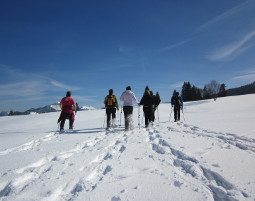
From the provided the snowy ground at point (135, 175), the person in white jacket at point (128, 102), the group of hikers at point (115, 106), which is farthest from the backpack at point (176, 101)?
the snowy ground at point (135, 175)

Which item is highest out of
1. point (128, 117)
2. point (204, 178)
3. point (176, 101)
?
point (176, 101)

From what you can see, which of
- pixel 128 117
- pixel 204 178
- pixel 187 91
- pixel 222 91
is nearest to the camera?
pixel 204 178

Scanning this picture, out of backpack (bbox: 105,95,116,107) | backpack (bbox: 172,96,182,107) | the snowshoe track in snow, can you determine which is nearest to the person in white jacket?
backpack (bbox: 105,95,116,107)

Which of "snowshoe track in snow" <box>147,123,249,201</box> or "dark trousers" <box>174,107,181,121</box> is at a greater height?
"dark trousers" <box>174,107,181,121</box>

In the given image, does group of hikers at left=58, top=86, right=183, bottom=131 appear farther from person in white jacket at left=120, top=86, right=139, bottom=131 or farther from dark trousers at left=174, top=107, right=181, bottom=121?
dark trousers at left=174, top=107, right=181, bottom=121

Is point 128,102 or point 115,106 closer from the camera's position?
point 128,102

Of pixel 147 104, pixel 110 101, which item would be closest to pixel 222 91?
pixel 147 104

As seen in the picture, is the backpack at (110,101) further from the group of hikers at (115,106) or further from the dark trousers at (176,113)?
the dark trousers at (176,113)

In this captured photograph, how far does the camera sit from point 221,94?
8088 cm

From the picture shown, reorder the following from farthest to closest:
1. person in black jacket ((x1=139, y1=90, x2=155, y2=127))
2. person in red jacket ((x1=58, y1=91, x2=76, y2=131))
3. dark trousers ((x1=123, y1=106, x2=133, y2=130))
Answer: person in black jacket ((x1=139, y1=90, x2=155, y2=127)) < person in red jacket ((x1=58, y1=91, x2=76, y2=131)) < dark trousers ((x1=123, y1=106, x2=133, y2=130))

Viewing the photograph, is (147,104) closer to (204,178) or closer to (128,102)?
(128,102)

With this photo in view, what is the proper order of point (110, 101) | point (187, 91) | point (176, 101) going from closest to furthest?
point (110, 101) < point (176, 101) < point (187, 91)

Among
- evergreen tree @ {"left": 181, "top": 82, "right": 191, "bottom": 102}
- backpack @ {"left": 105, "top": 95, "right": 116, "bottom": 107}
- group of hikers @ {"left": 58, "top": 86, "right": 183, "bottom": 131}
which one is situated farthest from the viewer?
evergreen tree @ {"left": 181, "top": 82, "right": 191, "bottom": 102}

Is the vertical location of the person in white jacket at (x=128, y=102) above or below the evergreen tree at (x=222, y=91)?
below
